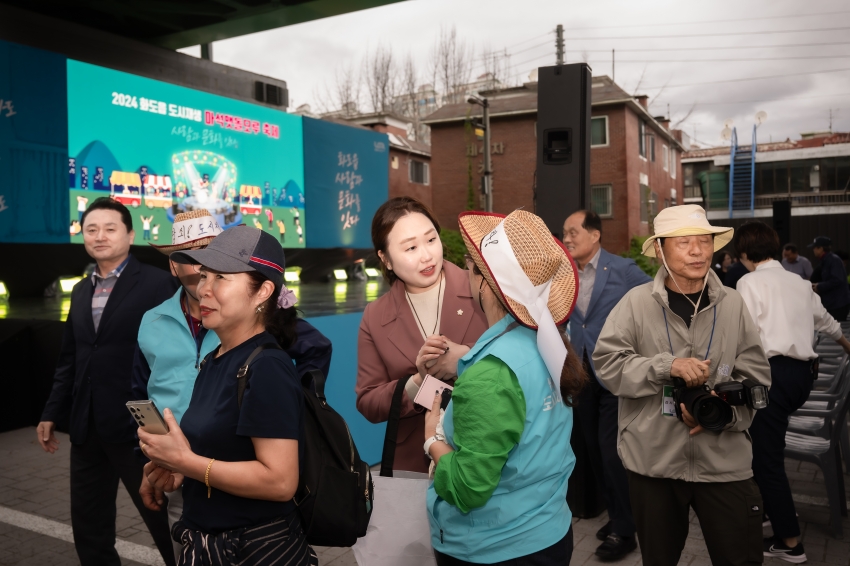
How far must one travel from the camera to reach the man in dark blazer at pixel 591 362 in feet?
12.7

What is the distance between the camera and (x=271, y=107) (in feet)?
46.2

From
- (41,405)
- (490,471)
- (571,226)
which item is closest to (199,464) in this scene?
(490,471)

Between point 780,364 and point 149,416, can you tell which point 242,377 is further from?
point 780,364

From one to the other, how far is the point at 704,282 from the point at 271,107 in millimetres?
12695

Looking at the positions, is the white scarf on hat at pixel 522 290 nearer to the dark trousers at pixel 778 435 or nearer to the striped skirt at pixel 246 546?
the striped skirt at pixel 246 546

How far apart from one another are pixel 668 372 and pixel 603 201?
2673cm

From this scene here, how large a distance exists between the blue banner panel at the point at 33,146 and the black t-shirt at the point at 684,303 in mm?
9941

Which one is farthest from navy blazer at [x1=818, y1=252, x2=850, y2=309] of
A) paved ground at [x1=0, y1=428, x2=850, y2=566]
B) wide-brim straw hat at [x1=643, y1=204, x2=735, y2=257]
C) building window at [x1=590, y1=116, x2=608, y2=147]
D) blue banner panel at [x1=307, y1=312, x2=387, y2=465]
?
building window at [x1=590, y1=116, x2=608, y2=147]

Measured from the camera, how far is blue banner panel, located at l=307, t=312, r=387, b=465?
17.5ft

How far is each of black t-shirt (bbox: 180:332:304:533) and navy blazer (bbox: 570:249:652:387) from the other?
2.59 m

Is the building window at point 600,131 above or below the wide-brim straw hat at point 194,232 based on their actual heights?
above

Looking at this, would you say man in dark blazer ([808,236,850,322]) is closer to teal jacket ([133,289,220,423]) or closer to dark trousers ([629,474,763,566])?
dark trousers ([629,474,763,566])

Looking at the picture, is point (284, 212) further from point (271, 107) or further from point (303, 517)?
point (303, 517)

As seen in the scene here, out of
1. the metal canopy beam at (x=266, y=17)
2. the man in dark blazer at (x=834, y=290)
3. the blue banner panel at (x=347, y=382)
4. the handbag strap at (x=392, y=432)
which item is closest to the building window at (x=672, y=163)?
the man in dark blazer at (x=834, y=290)
